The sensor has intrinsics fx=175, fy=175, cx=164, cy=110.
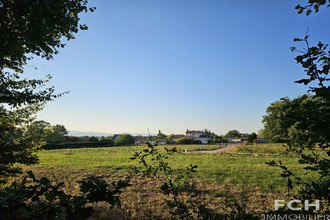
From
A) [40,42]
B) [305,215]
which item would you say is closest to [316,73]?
[305,215]

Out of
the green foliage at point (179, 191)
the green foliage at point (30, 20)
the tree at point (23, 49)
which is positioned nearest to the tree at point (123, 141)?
the tree at point (23, 49)

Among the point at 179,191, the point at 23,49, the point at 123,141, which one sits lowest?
the point at 123,141

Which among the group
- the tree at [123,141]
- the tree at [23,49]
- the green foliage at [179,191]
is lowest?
the tree at [123,141]

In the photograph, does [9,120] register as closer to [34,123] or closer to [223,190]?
[34,123]

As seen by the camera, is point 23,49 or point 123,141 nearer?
point 23,49

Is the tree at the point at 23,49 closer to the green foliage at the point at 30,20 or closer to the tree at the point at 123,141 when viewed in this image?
the green foliage at the point at 30,20

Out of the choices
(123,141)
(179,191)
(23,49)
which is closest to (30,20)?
(23,49)

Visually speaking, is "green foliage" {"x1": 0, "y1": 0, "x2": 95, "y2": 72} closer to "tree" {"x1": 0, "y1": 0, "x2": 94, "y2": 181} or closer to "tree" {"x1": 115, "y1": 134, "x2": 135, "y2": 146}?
"tree" {"x1": 0, "y1": 0, "x2": 94, "y2": 181}

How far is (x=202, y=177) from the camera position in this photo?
1005 cm

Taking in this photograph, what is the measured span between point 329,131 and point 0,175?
285 inches

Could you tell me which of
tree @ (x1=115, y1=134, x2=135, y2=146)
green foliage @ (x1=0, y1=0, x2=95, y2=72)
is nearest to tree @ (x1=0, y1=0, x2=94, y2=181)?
green foliage @ (x1=0, y1=0, x2=95, y2=72)

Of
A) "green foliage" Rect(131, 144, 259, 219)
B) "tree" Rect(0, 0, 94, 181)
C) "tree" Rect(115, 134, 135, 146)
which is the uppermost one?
"tree" Rect(0, 0, 94, 181)

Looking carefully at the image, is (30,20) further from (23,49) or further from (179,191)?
(179,191)

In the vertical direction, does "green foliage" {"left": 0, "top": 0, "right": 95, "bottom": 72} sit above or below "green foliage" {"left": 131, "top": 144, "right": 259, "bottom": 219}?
above
